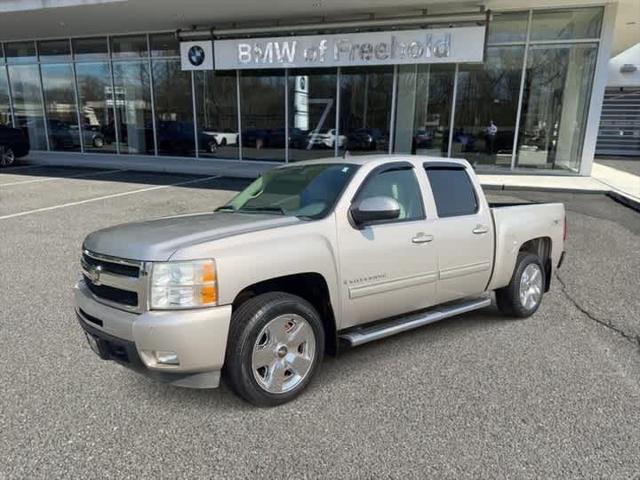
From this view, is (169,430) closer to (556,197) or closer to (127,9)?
(556,197)

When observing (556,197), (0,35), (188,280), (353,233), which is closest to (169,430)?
(188,280)

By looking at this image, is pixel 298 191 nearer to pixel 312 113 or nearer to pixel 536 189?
pixel 536 189

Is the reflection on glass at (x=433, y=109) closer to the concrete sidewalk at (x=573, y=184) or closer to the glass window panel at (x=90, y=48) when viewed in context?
the concrete sidewalk at (x=573, y=184)

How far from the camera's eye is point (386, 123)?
52.6ft

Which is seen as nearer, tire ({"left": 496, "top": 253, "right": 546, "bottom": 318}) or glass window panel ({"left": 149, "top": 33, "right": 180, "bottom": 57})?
tire ({"left": 496, "top": 253, "right": 546, "bottom": 318})

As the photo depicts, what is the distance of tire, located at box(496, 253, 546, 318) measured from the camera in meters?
4.52

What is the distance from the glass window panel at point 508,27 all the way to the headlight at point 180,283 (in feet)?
46.8

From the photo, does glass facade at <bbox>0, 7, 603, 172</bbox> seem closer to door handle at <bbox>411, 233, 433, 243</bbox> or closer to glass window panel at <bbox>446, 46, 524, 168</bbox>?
glass window panel at <bbox>446, 46, 524, 168</bbox>

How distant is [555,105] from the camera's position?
14641 mm

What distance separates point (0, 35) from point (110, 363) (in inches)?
889

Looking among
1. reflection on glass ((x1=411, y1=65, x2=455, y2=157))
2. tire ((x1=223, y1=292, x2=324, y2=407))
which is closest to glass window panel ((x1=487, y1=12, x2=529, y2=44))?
reflection on glass ((x1=411, y1=65, x2=455, y2=157))

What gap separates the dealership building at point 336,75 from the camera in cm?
1380

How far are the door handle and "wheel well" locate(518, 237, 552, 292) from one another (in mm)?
1711

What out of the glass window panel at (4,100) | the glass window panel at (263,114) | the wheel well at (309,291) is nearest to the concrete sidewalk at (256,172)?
the glass window panel at (263,114)
